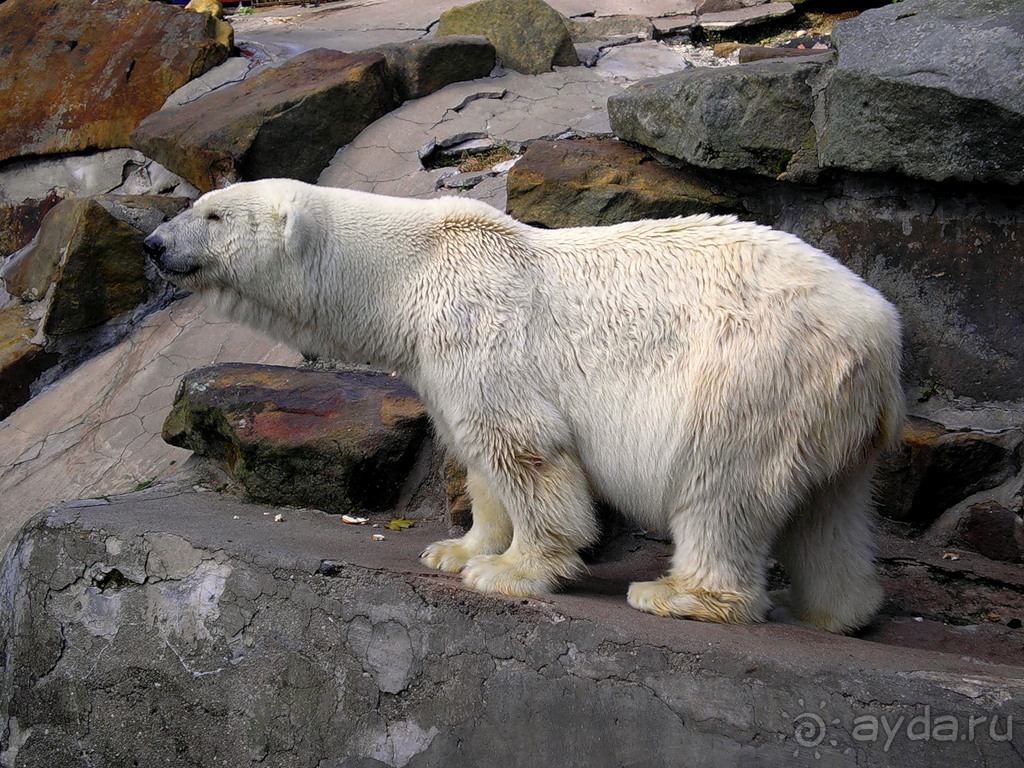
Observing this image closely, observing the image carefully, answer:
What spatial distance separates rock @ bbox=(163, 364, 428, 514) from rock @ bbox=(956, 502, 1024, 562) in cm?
219

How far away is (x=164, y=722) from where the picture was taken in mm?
3137

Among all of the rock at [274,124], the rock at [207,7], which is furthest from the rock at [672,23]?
the rock at [207,7]

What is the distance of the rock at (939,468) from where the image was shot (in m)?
3.85

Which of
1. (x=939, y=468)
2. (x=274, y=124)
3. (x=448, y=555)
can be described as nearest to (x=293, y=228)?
(x=448, y=555)

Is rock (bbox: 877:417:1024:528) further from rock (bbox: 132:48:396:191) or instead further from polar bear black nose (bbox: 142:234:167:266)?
rock (bbox: 132:48:396:191)

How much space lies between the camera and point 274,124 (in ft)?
21.1

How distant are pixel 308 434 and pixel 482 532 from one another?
985mm

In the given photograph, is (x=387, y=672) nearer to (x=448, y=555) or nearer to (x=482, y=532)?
(x=448, y=555)

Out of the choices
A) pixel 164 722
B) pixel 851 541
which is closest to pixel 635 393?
pixel 851 541

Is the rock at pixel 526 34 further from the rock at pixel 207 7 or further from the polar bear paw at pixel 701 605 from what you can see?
the polar bear paw at pixel 701 605

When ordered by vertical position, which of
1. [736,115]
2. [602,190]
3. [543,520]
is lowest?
[543,520]

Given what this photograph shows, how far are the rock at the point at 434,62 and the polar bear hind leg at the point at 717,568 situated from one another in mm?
4929

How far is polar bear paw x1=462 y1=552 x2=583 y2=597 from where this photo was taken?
3027mm

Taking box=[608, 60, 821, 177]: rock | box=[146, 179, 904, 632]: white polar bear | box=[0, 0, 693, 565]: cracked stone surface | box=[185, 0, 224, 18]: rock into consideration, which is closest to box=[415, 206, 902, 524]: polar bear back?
box=[146, 179, 904, 632]: white polar bear
